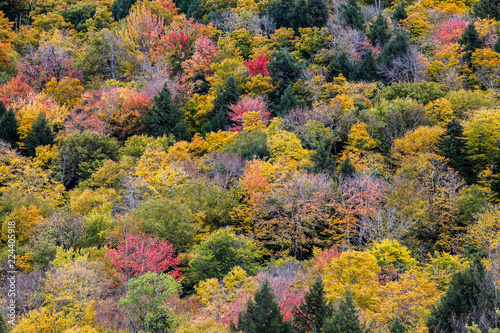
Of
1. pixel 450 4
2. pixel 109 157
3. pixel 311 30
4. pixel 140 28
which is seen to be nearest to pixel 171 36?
pixel 140 28

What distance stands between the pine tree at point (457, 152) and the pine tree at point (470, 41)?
21149mm

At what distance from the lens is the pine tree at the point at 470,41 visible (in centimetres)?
6369

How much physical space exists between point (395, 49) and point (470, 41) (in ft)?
29.8

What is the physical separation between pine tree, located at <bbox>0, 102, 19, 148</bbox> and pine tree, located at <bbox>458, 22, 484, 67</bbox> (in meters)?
55.3

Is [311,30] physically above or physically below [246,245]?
above

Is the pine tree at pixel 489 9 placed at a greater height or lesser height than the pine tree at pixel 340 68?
greater

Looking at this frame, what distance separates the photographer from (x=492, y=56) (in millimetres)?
61094

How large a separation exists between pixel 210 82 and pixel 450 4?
3798 cm

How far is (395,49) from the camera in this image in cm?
6588

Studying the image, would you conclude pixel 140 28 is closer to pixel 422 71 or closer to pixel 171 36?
pixel 171 36

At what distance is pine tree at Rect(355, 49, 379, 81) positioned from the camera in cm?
6500

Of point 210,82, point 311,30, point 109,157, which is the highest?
point 311,30

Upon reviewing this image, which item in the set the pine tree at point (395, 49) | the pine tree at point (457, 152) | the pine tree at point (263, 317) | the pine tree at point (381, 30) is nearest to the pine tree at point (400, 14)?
the pine tree at point (381, 30)

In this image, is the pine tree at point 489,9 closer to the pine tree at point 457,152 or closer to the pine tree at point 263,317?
the pine tree at point 457,152
